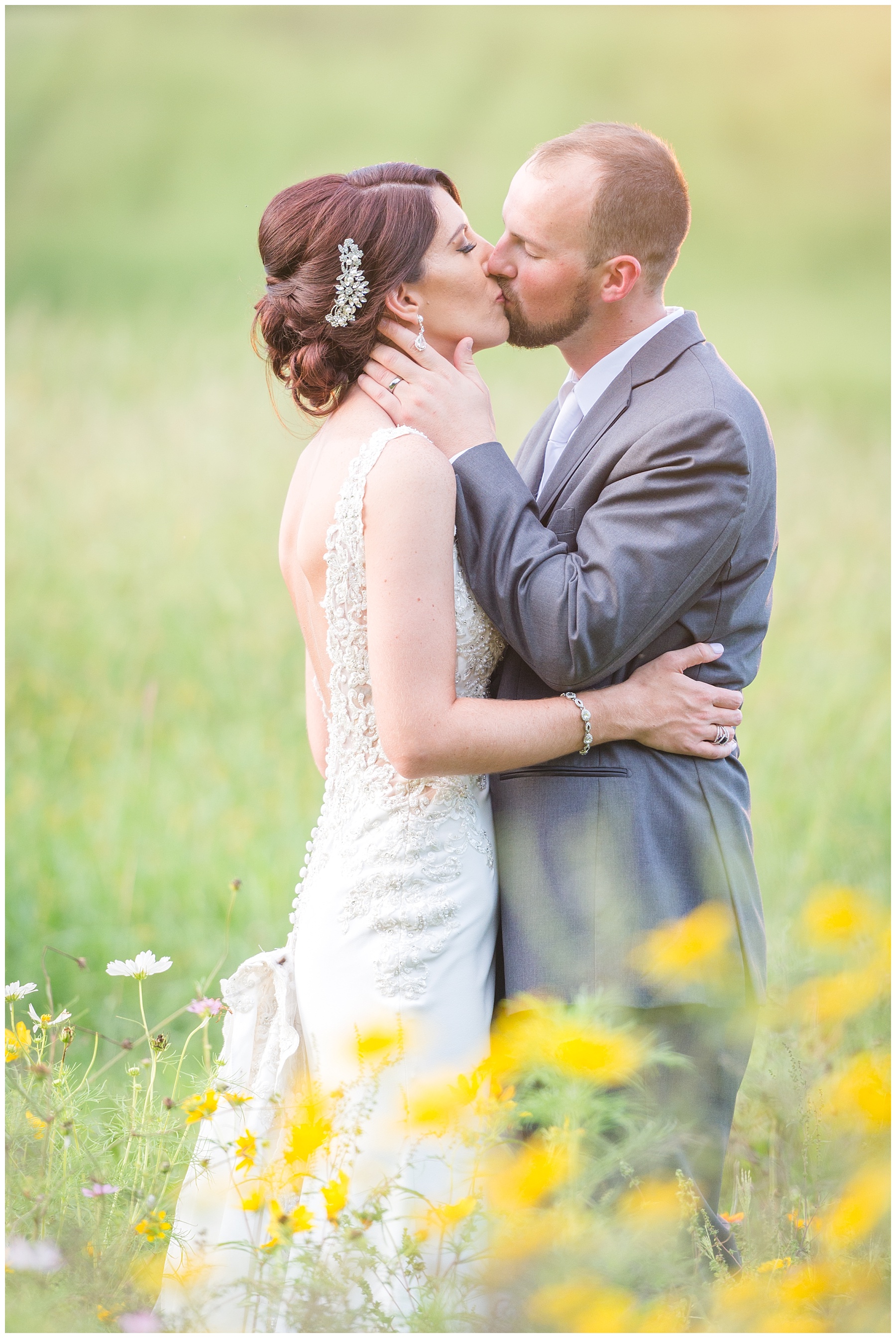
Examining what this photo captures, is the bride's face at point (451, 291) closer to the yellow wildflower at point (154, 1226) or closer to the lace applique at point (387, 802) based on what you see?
the lace applique at point (387, 802)

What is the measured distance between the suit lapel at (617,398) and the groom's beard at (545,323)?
0.22m

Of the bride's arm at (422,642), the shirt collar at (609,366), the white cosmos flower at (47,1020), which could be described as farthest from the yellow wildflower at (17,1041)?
the shirt collar at (609,366)

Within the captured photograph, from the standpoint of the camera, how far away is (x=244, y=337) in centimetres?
1053

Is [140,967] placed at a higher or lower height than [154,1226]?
higher

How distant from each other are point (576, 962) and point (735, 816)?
52 cm

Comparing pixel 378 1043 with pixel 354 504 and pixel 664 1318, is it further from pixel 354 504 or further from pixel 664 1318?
pixel 354 504

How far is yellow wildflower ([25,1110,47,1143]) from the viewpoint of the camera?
240cm

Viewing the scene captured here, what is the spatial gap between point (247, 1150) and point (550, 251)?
2177 mm

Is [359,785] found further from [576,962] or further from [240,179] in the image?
[240,179]

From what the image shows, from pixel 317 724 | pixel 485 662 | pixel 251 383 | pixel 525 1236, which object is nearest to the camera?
pixel 525 1236

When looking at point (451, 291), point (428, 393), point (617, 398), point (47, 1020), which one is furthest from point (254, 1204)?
point (451, 291)

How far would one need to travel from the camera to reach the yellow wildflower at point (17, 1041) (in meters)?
2.41

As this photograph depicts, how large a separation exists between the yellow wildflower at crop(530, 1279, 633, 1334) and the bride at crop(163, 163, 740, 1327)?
61 centimetres

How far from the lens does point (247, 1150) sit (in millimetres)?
2191
